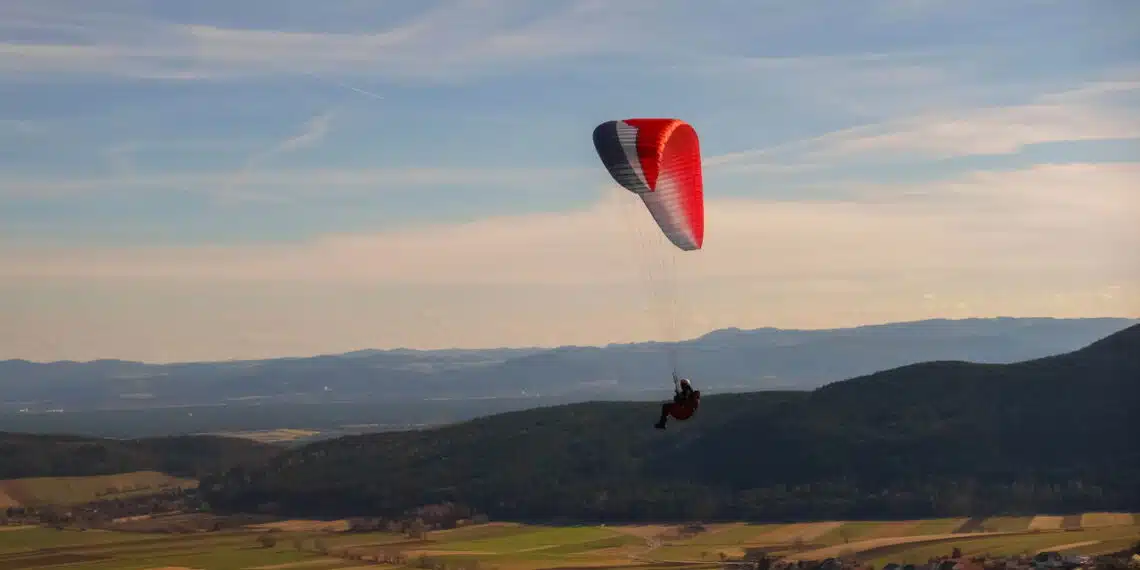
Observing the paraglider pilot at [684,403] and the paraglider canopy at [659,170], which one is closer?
the paraglider pilot at [684,403]

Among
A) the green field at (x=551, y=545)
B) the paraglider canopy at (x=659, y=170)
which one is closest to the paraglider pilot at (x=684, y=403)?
the paraglider canopy at (x=659, y=170)

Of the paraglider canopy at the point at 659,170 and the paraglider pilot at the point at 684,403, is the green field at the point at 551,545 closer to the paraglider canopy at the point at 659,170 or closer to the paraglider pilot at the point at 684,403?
the paraglider canopy at the point at 659,170

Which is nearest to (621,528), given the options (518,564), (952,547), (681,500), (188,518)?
(681,500)

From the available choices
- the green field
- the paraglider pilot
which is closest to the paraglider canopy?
the paraglider pilot

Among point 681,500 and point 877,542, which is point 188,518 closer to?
point 681,500

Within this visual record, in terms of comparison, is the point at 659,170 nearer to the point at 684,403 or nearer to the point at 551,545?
the point at 684,403

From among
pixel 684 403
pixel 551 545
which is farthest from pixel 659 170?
pixel 551 545
